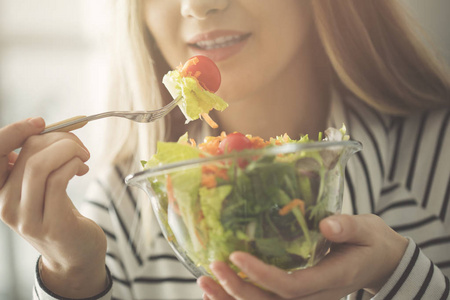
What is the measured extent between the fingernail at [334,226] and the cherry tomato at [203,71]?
0.35 metres

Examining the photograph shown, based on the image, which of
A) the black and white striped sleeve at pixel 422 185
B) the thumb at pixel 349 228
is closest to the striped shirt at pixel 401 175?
the black and white striped sleeve at pixel 422 185

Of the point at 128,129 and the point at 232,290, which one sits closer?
the point at 232,290

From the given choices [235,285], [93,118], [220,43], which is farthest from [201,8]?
[235,285]

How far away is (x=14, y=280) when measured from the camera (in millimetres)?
1955

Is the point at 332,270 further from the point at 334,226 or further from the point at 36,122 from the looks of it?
the point at 36,122

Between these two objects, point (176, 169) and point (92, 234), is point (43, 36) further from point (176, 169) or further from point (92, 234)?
point (176, 169)

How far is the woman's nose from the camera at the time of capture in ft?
3.80

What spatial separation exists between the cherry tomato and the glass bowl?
262 mm

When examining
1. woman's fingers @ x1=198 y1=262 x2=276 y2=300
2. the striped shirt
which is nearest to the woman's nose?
the striped shirt

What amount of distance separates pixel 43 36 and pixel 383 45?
147 centimetres

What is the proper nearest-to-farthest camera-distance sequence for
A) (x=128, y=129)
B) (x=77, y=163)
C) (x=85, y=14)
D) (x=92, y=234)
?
(x=77, y=163), (x=92, y=234), (x=128, y=129), (x=85, y=14)

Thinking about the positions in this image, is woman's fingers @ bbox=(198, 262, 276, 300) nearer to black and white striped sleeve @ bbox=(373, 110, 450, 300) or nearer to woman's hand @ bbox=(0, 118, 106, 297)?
woman's hand @ bbox=(0, 118, 106, 297)

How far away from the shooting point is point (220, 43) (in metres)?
1.19

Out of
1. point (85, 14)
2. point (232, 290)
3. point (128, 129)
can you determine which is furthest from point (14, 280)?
point (232, 290)
